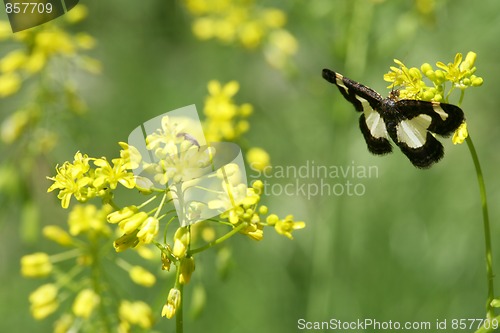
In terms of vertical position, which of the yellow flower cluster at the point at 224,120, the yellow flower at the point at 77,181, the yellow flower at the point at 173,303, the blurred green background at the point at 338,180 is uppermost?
the yellow flower at the point at 77,181

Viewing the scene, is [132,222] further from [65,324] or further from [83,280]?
[65,324]

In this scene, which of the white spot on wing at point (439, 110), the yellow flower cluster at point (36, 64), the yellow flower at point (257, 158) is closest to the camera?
the white spot on wing at point (439, 110)

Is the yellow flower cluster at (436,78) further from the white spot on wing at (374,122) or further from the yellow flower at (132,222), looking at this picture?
the yellow flower at (132,222)

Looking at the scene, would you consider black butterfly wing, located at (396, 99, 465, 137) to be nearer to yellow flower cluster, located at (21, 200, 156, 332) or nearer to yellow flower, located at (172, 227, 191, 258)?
yellow flower, located at (172, 227, 191, 258)

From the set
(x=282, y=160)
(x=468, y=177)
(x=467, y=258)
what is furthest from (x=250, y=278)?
(x=468, y=177)

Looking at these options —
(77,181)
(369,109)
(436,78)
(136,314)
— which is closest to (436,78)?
(436,78)

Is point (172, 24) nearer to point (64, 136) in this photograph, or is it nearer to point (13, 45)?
point (13, 45)

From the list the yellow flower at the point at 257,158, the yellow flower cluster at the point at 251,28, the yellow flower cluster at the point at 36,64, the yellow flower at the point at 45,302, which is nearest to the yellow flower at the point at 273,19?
the yellow flower cluster at the point at 251,28
